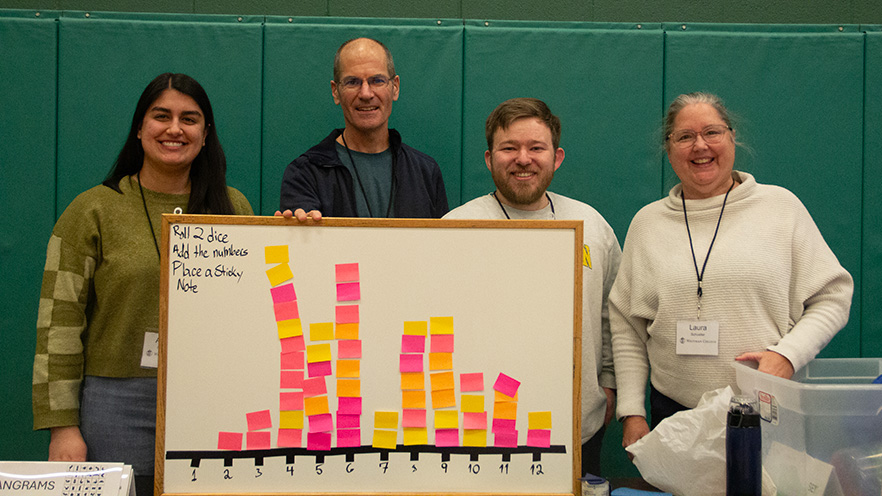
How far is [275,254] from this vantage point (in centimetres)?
137

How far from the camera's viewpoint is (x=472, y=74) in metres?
2.43

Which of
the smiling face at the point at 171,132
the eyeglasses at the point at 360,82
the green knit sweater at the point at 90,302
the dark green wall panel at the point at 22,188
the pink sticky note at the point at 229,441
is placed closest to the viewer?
the pink sticky note at the point at 229,441

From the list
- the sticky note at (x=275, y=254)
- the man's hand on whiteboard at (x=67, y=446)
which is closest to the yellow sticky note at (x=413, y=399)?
the sticky note at (x=275, y=254)

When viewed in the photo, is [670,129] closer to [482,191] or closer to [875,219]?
[482,191]

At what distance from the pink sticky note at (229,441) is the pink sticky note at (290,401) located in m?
0.12

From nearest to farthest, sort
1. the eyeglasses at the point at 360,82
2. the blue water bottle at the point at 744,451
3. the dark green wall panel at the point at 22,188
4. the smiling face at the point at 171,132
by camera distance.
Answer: the blue water bottle at the point at 744,451, the smiling face at the point at 171,132, the eyeglasses at the point at 360,82, the dark green wall panel at the point at 22,188

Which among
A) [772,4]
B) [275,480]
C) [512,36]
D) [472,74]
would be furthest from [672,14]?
[275,480]

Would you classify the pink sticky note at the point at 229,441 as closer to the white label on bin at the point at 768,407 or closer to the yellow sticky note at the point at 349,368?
the yellow sticky note at the point at 349,368

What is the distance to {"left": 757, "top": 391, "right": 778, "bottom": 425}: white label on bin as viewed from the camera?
4.35 feet

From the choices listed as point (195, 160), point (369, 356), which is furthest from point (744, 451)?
point (195, 160)

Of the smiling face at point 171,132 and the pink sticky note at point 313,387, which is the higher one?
the smiling face at point 171,132

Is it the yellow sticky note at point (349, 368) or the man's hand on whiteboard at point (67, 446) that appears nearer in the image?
the yellow sticky note at point (349, 368)

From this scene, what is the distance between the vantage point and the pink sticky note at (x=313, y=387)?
1.35m

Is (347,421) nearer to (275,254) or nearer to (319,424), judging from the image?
(319,424)
